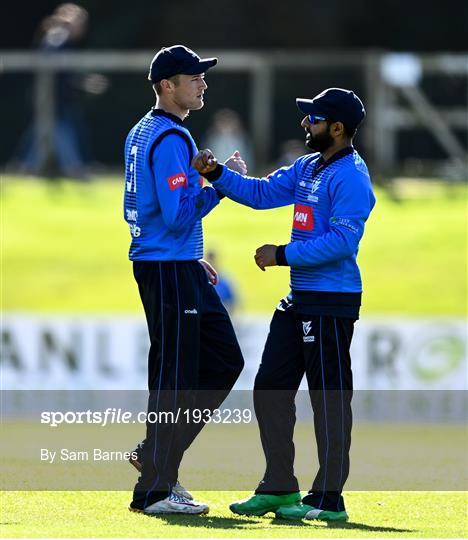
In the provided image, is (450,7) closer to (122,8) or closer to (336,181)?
(122,8)

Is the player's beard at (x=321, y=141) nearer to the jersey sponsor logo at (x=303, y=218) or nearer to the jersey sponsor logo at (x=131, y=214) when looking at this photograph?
the jersey sponsor logo at (x=303, y=218)

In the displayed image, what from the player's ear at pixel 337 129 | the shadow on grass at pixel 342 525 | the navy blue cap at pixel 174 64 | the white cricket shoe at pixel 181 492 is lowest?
the shadow on grass at pixel 342 525

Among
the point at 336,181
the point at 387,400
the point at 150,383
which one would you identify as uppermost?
the point at 336,181

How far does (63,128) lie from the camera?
19.1 metres

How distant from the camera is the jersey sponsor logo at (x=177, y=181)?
6.94 meters

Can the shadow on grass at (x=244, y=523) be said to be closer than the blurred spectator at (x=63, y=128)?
Yes

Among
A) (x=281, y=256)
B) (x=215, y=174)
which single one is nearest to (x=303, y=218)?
(x=281, y=256)

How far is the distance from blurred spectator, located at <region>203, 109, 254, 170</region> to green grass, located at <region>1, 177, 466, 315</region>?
0.96 metres

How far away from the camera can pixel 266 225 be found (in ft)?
63.5

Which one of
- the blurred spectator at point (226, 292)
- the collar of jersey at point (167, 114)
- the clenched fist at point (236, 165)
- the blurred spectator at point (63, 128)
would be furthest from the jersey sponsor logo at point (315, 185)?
the blurred spectator at point (63, 128)

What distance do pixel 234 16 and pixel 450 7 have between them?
13.1 ft

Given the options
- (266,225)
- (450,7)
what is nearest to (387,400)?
(266,225)

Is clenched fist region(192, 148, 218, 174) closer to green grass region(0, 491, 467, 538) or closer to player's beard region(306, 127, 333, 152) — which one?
player's beard region(306, 127, 333, 152)

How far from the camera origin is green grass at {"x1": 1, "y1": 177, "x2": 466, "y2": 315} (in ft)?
58.2
